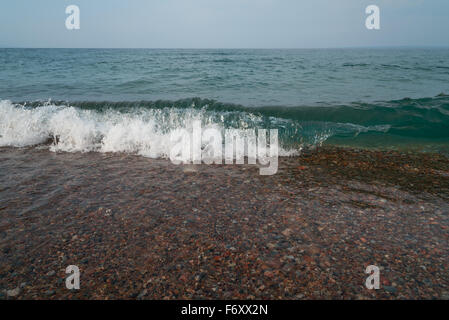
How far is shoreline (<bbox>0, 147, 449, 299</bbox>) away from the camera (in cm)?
248

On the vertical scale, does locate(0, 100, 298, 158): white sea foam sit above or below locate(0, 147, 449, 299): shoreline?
above

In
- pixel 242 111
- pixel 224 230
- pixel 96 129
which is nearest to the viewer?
pixel 224 230

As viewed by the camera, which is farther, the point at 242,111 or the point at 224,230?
the point at 242,111

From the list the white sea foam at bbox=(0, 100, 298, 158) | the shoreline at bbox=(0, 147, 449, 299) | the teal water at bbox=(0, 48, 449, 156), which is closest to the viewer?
the shoreline at bbox=(0, 147, 449, 299)

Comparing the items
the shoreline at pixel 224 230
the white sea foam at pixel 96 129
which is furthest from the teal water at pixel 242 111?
the shoreline at pixel 224 230

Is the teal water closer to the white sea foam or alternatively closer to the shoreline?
the white sea foam

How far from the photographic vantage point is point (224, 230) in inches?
128

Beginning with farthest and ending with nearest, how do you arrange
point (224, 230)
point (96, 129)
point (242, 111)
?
point (242, 111)
point (96, 129)
point (224, 230)

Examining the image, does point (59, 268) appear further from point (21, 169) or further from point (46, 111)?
point (46, 111)

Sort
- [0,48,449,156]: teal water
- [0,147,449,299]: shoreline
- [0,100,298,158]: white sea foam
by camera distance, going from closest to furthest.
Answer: [0,147,449,299]: shoreline → [0,100,298,158]: white sea foam → [0,48,449,156]: teal water

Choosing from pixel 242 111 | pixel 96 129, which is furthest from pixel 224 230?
pixel 242 111

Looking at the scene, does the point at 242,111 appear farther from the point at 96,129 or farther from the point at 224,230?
the point at 224,230

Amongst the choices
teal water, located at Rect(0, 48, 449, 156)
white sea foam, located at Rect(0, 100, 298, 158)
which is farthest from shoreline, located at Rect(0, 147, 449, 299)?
teal water, located at Rect(0, 48, 449, 156)
